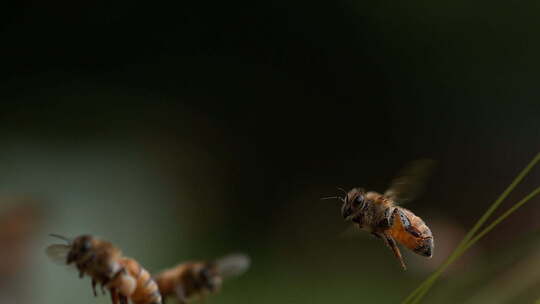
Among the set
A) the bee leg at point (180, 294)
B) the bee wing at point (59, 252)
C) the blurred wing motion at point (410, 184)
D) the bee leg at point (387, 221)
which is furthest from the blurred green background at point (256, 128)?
the bee wing at point (59, 252)

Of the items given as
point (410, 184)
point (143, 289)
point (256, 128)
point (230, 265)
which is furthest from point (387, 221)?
point (256, 128)

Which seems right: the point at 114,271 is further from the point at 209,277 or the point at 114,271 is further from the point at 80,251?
the point at 209,277

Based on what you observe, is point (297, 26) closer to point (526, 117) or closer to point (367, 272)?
point (526, 117)

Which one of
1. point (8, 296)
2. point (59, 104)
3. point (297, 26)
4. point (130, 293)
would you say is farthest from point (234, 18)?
point (130, 293)

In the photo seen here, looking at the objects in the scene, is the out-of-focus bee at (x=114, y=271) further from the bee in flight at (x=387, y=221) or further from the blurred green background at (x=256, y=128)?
the blurred green background at (x=256, y=128)

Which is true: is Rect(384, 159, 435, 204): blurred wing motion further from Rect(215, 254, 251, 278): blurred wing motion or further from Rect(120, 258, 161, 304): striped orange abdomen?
Rect(120, 258, 161, 304): striped orange abdomen

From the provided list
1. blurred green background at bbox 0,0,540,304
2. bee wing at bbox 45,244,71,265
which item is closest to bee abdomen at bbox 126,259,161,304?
bee wing at bbox 45,244,71,265
